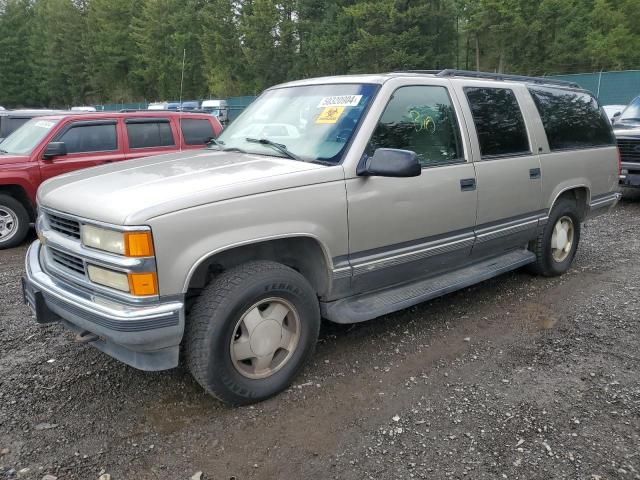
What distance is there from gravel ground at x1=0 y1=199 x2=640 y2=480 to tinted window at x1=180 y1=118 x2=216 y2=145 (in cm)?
458

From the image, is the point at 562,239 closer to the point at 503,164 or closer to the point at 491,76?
the point at 503,164

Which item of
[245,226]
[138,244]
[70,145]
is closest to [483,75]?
[245,226]

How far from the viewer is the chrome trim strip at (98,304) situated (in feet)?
8.52

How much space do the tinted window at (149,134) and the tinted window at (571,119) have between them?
5460 millimetres

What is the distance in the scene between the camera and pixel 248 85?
48.9 m

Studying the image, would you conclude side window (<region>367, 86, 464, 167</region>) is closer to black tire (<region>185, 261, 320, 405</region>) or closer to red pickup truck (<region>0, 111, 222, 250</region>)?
black tire (<region>185, 261, 320, 405</region>)

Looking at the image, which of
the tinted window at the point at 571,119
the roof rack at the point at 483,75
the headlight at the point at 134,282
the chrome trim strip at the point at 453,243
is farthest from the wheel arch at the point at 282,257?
the tinted window at the point at 571,119

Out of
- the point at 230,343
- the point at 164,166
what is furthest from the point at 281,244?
the point at 164,166

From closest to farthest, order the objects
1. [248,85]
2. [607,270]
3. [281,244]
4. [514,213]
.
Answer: [281,244], [514,213], [607,270], [248,85]

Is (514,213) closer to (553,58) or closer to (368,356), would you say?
(368,356)

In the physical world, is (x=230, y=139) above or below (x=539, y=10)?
below

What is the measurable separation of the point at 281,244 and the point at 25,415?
1753 mm

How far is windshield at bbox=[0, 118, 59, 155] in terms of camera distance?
7.30m

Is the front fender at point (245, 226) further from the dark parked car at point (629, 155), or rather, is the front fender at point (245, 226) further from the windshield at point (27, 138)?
the dark parked car at point (629, 155)
